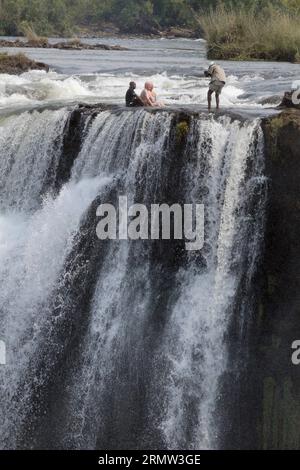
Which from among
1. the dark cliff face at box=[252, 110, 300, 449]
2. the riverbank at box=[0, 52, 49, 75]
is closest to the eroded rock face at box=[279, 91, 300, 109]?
the dark cliff face at box=[252, 110, 300, 449]

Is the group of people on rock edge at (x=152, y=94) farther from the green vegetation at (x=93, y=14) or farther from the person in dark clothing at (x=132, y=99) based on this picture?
the green vegetation at (x=93, y=14)

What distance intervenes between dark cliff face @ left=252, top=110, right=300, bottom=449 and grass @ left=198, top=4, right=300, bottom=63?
18.9m

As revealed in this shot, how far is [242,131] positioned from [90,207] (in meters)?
2.52

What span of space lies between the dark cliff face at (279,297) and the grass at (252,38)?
62.1 feet

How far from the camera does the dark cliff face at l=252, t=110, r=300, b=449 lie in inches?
365

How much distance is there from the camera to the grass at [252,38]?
2833 cm

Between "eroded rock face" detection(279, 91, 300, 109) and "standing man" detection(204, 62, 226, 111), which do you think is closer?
"eroded rock face" detection(279, 91, 300, 109)

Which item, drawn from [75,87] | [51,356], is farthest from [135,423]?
[75,87]

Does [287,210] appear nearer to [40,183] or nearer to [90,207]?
[90,207]

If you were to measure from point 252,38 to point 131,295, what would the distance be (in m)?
21.5

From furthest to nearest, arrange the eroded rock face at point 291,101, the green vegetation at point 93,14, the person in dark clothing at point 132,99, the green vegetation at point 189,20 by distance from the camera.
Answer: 1. the green vegetation at point 93,14
2. the green vegetation at point 189,20
3. the person in dark clothing at point 132,99
4. the eroded rock face at point 291,101

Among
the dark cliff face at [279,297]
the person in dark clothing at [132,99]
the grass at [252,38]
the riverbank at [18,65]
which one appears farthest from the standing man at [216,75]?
the grass at [252,38]

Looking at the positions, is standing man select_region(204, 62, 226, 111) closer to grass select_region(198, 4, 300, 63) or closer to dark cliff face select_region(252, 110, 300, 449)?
dark cliff face select_region(252, 110, 300, 449)

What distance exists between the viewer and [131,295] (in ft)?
34.2
